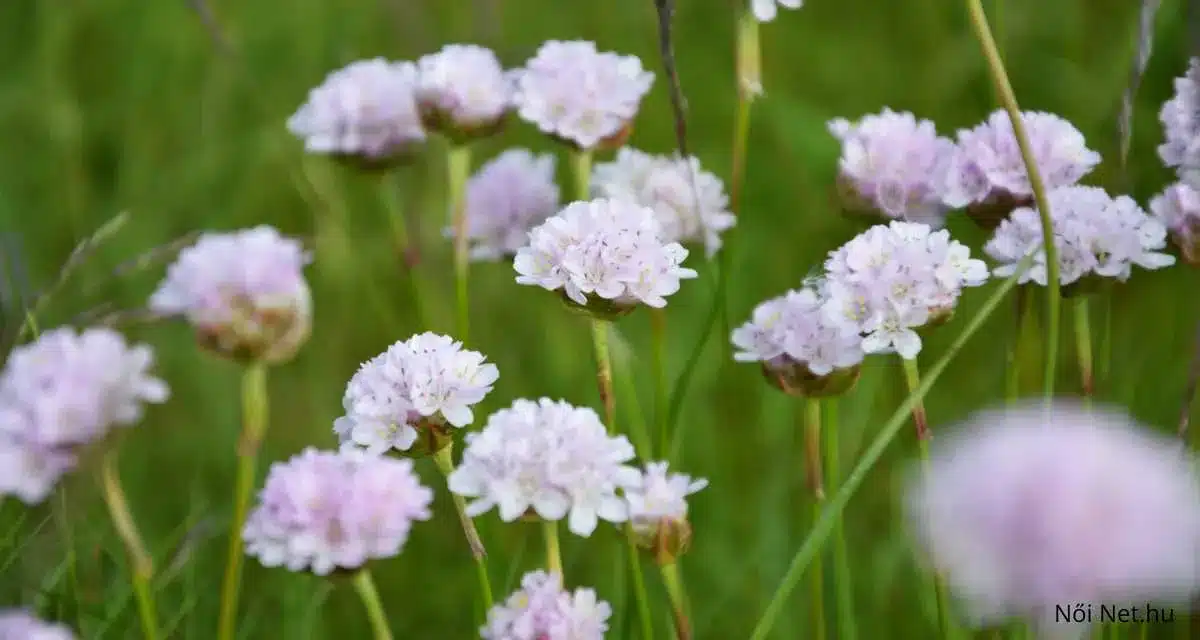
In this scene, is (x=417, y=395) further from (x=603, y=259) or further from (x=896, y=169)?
(x=896, y=169)

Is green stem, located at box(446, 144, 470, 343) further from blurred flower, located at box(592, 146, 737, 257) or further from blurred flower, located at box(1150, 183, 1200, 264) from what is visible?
blurred flower, located at box(1150, 183, 1200, 264)

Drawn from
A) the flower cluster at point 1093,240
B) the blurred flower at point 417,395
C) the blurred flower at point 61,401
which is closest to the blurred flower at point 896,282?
the flower cluster at point 1093,240

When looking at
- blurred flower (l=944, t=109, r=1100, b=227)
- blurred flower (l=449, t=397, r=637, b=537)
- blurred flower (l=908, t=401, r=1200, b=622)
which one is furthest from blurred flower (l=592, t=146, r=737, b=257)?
blurred flower (l=908, t=401, r=1200, b=622)

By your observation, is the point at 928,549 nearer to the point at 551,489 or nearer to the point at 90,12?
the point at 551,489

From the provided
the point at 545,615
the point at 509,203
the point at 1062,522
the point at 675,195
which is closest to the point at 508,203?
the point at 509,203

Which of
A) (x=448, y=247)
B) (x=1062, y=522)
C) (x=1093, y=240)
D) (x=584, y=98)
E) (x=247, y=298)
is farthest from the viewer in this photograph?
(x=448, y=247)

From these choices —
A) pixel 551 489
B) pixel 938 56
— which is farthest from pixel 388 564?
pixel 938 56

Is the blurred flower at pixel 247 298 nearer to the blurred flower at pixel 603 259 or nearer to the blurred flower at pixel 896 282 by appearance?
the blurred flower at pixel 603 259
